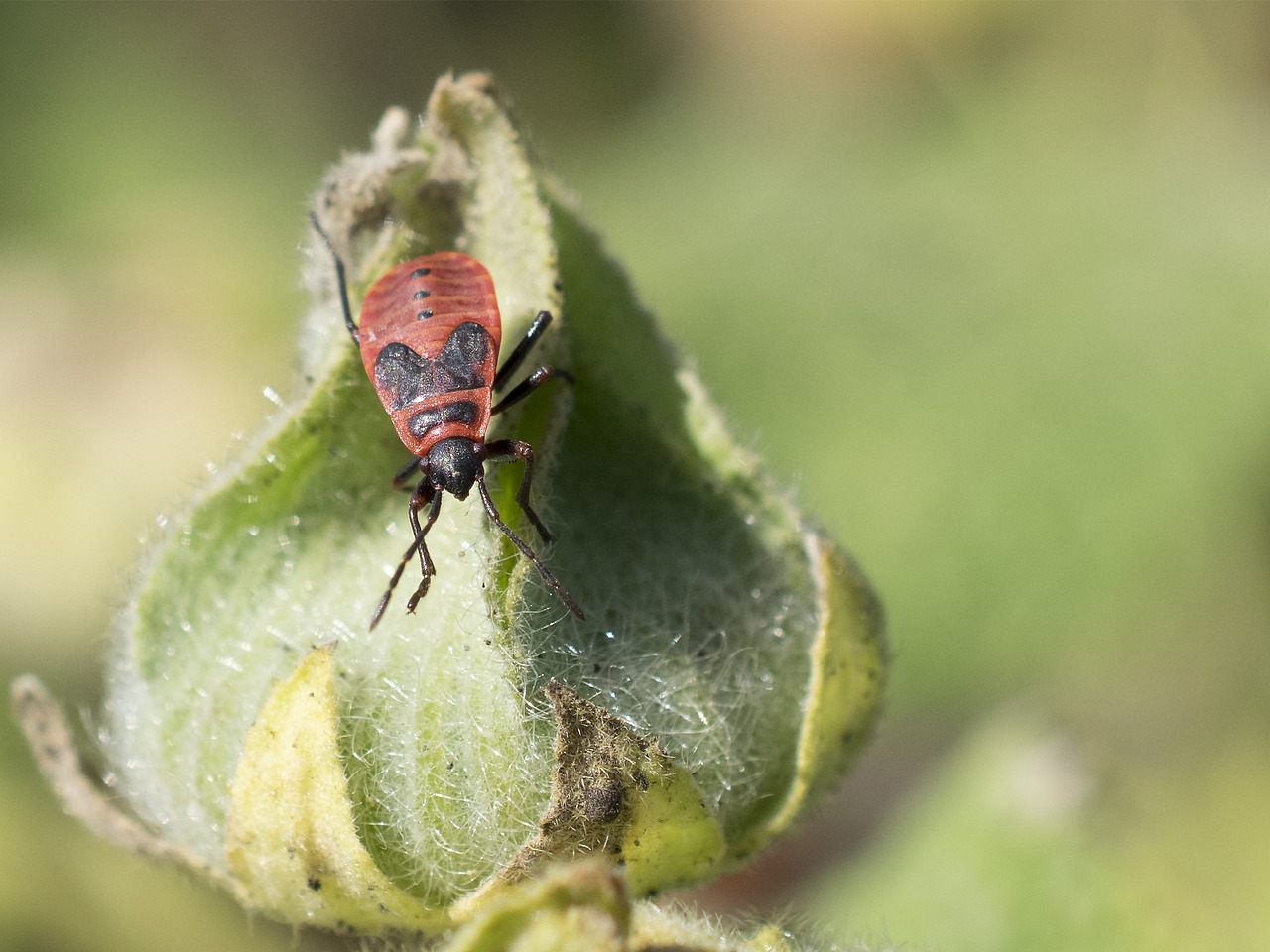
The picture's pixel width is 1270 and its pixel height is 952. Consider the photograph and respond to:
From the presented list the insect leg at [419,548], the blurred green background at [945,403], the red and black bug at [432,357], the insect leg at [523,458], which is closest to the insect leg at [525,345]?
the red and black bug at [432,357]

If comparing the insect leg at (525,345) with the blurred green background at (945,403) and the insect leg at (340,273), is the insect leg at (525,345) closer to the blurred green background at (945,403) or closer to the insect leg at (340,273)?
the insect leg at (340,273)

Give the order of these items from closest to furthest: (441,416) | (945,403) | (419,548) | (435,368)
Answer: (419,548), (441,416), (435,368), (945,403)

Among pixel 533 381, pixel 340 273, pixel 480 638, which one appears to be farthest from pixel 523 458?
pixel 340 273

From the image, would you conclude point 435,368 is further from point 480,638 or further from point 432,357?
point 480,638

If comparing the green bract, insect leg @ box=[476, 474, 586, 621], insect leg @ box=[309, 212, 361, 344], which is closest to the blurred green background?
the green bract

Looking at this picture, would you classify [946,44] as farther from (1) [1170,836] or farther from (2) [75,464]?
(2) [75,464]

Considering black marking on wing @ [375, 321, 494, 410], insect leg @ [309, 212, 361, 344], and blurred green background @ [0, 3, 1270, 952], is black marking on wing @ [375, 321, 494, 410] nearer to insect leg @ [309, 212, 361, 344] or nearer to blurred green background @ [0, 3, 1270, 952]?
insect leg @ [309, 212, 361, 344]
